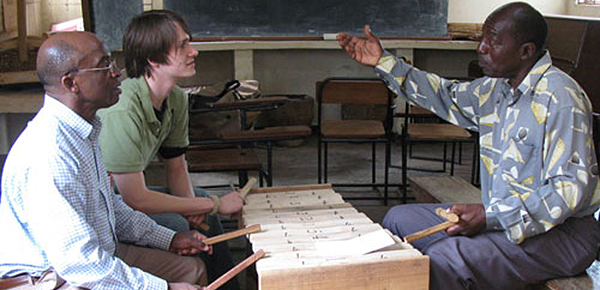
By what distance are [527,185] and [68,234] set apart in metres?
1.55

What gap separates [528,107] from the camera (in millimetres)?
2330

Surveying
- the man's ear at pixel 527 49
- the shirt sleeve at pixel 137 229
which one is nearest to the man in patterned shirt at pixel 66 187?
the shirt sleeve at pixel 137 229

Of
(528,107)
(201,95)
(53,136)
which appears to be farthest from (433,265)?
(201,95)

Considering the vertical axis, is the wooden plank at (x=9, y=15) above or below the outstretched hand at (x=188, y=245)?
above

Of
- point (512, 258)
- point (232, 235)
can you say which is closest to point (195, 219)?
point (232, 235)

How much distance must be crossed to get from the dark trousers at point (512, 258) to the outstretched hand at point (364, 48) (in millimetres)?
954

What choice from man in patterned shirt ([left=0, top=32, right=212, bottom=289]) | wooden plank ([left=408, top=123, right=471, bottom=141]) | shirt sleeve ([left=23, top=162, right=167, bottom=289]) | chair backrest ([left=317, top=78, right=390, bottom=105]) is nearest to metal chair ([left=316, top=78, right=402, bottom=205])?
chair backrest ([left=317, top=78, right=390, bottom=105])

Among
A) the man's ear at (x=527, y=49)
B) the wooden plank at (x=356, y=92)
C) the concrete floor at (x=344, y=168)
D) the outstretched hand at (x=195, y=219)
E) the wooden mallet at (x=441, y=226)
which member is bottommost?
the concrete floor at (x=344, y=168)

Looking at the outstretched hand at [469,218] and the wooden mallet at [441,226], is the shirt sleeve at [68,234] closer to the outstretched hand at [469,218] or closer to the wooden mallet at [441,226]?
the wooden mallet at [441,226]

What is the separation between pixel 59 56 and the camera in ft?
6.29

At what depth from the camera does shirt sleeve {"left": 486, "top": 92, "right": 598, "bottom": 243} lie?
2143 mm

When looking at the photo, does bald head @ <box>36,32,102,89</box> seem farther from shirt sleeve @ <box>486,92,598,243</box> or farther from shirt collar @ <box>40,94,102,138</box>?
shirt sleeve @ <box>486,92,598,243</box>

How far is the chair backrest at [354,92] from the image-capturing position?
4465mm

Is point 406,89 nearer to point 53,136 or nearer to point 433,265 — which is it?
point 433,265
